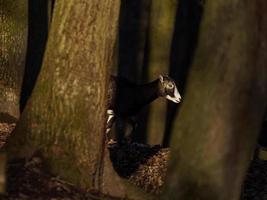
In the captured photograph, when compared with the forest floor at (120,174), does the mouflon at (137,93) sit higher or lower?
higher

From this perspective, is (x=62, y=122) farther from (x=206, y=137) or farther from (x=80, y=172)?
(x=206, y=137)

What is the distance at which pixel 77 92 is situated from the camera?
32.7ft

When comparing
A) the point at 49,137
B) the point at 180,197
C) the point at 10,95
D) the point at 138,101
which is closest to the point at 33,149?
the point at 49,137

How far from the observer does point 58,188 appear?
31.8ft

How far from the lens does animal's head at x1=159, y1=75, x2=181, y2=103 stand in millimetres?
19828

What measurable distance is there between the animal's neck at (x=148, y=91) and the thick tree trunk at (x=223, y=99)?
10.1m

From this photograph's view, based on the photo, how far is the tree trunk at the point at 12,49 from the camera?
17.0m

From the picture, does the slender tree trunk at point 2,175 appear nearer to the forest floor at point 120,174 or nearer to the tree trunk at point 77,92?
the forest floor at point 120,174

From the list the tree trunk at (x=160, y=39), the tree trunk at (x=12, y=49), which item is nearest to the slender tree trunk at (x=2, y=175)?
the tree trunk at (x=12, y=49)

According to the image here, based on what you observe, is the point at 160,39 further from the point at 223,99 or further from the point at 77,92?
the point at 223,99

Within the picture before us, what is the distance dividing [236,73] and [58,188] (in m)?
2.55

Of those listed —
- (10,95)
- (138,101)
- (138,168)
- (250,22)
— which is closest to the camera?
(250,22)

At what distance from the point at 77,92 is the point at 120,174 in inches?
187

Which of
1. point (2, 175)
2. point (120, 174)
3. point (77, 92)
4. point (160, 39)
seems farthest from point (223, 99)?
point (160, 39)
